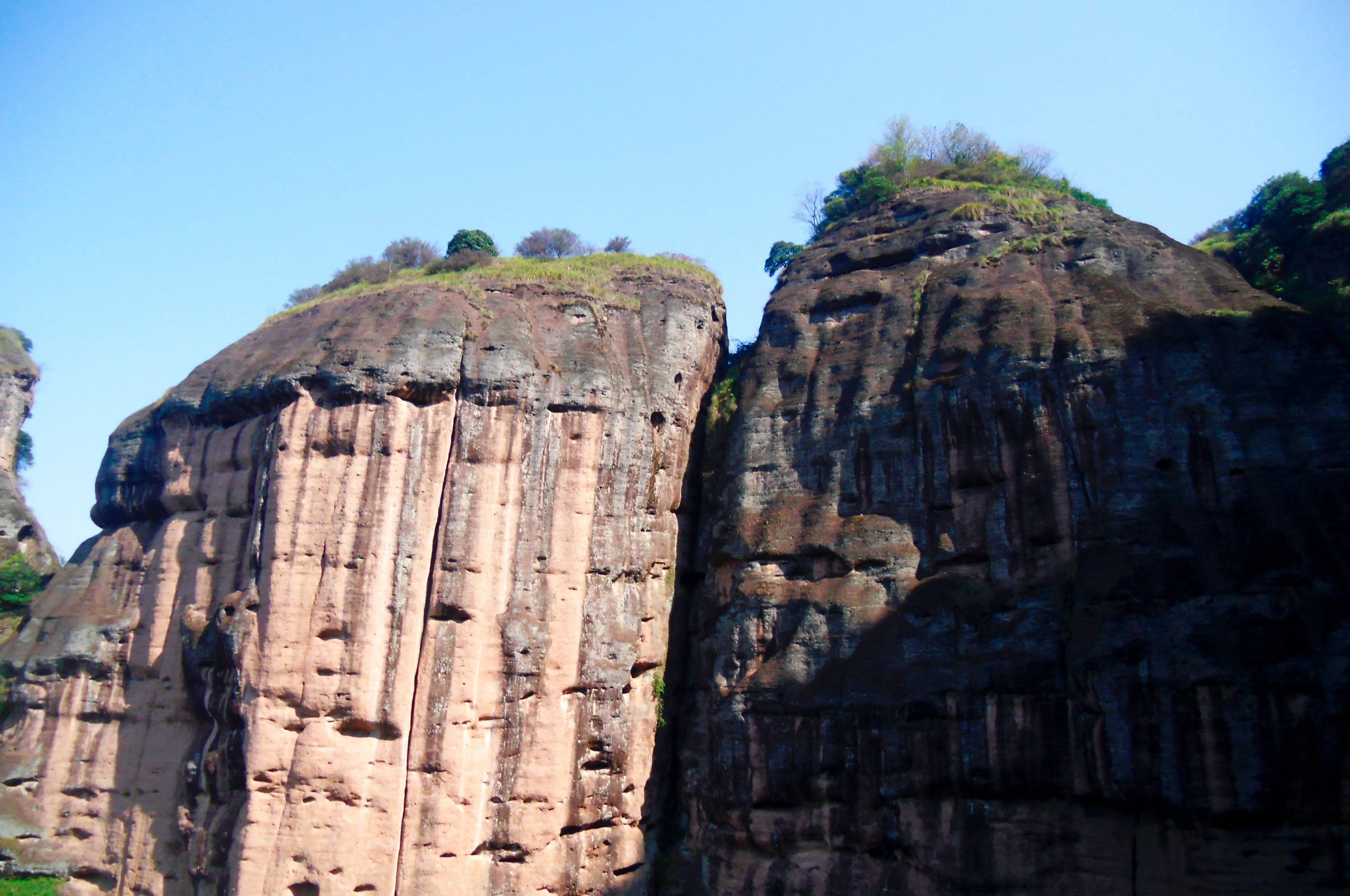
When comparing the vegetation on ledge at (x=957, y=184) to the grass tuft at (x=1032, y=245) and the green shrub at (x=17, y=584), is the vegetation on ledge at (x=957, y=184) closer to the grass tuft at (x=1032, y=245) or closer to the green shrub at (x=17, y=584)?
the grass tuft at (x=1032, y=245)

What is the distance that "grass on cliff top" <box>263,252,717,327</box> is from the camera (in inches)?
970

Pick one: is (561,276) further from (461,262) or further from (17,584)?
(17,584)

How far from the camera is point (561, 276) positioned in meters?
25.1

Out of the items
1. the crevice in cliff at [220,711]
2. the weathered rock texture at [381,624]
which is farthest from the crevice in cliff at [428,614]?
the crevice in cliff at [220,711]

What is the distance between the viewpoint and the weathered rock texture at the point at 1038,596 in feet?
49.4

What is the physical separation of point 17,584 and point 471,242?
17036mm

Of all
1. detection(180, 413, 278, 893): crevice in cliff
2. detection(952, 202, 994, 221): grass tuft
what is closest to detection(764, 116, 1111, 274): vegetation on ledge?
detection(952, 202, 994, 221): grass tuft

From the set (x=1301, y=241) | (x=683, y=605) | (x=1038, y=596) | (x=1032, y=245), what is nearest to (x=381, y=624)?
(x=683, y=605)

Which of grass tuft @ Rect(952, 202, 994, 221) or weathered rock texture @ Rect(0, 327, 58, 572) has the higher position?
grass tuft @ Rect(952, 202, 994, 221)

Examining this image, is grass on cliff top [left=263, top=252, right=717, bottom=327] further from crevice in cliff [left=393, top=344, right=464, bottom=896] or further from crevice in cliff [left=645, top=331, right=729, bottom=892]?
crevice in cliff [left=393, top=344, right=464, bottom=896]

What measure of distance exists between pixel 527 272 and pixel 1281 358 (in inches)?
699

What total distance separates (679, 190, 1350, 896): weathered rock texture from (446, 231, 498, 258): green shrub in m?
12.9

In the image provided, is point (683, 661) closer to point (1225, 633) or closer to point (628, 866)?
point (628, 866)

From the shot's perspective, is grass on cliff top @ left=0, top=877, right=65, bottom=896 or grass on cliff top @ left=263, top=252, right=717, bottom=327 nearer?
grass on cliff top @ left=0, top=877, right=65, bottom=896
